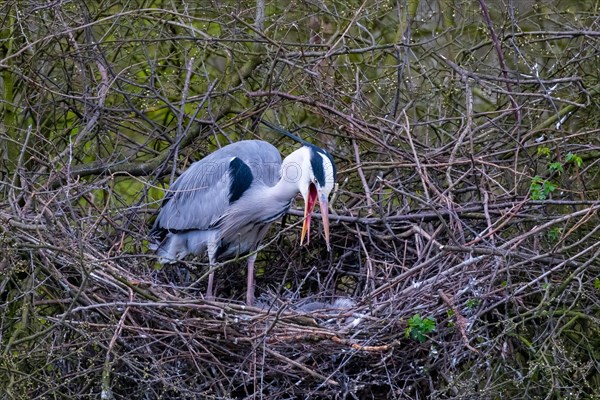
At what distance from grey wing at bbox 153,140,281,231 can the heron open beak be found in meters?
0.41

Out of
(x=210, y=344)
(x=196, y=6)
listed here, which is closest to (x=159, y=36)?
(x=196, y=6)

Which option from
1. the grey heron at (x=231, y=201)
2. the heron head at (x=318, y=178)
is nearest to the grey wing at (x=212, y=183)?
the grey heron at (x=231, y=201)

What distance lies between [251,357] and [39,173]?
4.50 feet

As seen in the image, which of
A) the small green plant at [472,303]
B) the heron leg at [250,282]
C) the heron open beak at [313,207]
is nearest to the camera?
the small green plant at [472,303]

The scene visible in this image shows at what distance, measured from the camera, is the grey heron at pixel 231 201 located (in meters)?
5.67

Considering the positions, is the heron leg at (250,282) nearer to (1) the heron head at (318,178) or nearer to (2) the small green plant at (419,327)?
(1) the heron head at (318,178)

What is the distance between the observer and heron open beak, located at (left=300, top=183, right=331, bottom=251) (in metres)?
5.20

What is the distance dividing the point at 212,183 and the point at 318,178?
0.85 m

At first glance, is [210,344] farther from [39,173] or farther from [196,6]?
[196,6]

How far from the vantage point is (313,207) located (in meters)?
5.50

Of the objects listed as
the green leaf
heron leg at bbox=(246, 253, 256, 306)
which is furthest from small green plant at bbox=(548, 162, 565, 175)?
heron leg at bbox=(246, 253, 256, 306)

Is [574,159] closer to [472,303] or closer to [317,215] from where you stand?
[472,303]

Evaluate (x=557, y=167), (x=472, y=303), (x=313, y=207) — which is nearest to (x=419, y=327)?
(x=472, y=303)

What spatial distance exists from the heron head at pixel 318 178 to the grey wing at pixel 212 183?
0.40 metres
